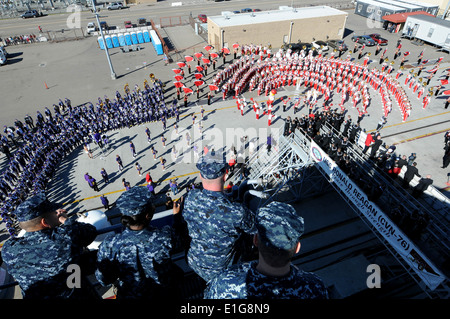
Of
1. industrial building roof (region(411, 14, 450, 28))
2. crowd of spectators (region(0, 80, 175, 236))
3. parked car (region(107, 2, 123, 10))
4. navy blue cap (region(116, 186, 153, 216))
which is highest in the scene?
navy blue cap (region(116, 186, 153, 216))

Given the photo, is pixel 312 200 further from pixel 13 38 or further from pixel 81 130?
pixel 13 38

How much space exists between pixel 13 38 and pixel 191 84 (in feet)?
120

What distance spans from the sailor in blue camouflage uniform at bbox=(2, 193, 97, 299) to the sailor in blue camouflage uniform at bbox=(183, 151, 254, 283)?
7.25ft

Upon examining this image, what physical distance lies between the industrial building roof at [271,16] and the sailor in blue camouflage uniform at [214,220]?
35546 mm

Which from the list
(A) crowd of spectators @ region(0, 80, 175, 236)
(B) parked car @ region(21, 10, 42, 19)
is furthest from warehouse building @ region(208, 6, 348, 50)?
(B) parked car @ region(21, 10, 42, 19)

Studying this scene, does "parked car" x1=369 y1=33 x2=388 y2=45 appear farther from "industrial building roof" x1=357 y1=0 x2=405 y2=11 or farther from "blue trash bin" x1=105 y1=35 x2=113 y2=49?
"blue trash bin" x1=105 y1=35 x2=113 y2=49

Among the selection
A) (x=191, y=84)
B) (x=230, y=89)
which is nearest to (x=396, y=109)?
(x=230, y=89)

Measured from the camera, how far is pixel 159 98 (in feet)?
86.1

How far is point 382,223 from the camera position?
1077cm

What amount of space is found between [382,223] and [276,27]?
34000mm

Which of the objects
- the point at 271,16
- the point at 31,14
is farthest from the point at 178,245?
the point at 31,14

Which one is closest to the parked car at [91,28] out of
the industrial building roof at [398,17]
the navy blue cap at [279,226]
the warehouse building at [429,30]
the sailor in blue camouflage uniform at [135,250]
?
the industrial building roof at [398,17]

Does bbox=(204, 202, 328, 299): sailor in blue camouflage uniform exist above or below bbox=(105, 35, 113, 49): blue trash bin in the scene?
above

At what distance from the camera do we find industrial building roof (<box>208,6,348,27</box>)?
122 ft
